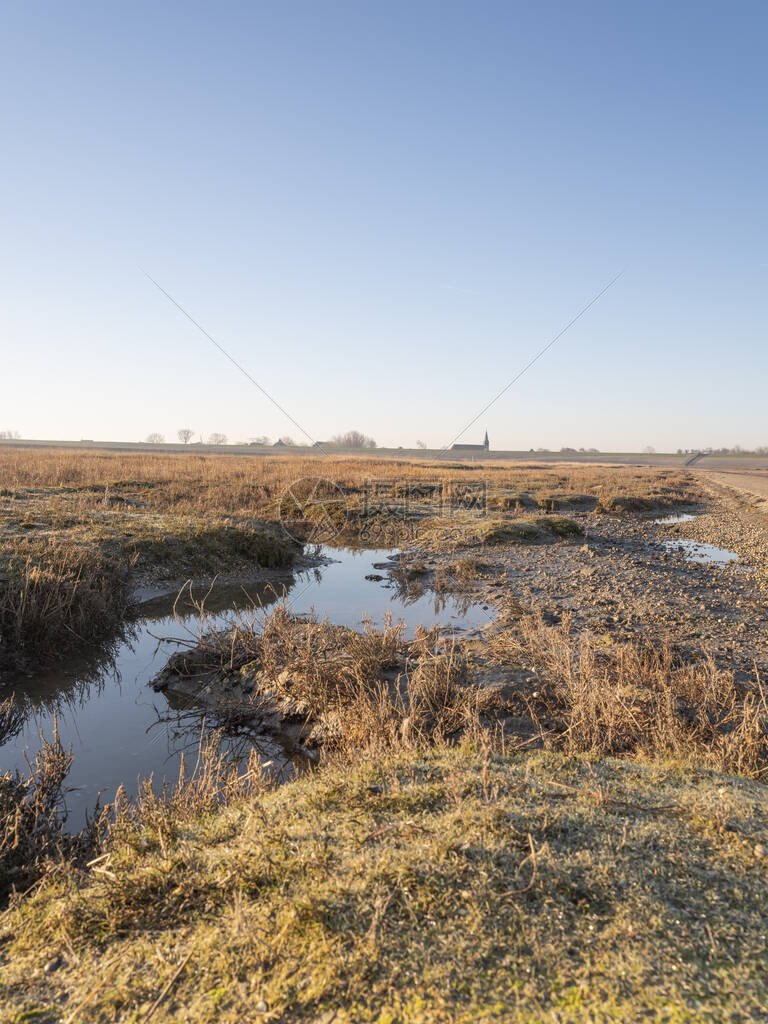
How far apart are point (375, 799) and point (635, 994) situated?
168 cm

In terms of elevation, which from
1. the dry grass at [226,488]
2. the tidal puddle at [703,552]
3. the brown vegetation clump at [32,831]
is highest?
the dry grass at [226,488]

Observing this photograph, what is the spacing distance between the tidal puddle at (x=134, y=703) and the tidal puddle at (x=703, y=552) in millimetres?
8191

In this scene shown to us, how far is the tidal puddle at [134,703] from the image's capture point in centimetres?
591

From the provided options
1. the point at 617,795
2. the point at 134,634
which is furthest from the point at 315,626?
the point at 617,795

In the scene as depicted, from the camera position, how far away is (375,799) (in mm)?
3434

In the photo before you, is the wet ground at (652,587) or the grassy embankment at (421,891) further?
the wet ground at (652,587)

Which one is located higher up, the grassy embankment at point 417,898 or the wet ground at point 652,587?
the grassy embankment at point 417,898

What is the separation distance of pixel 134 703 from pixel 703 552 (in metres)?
16.5

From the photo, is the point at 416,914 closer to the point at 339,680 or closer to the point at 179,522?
the point at 339,680

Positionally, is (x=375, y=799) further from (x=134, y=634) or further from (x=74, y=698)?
(x=134, y=634)

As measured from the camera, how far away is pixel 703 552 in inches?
698

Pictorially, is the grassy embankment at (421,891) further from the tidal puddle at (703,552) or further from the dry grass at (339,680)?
the tidal puddle at (703,552)

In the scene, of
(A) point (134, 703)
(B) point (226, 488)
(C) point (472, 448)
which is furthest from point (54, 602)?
(C) point (472, 448)

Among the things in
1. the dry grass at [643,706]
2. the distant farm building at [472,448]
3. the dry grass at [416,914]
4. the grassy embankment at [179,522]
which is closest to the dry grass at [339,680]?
the dry grass at [643,706]
